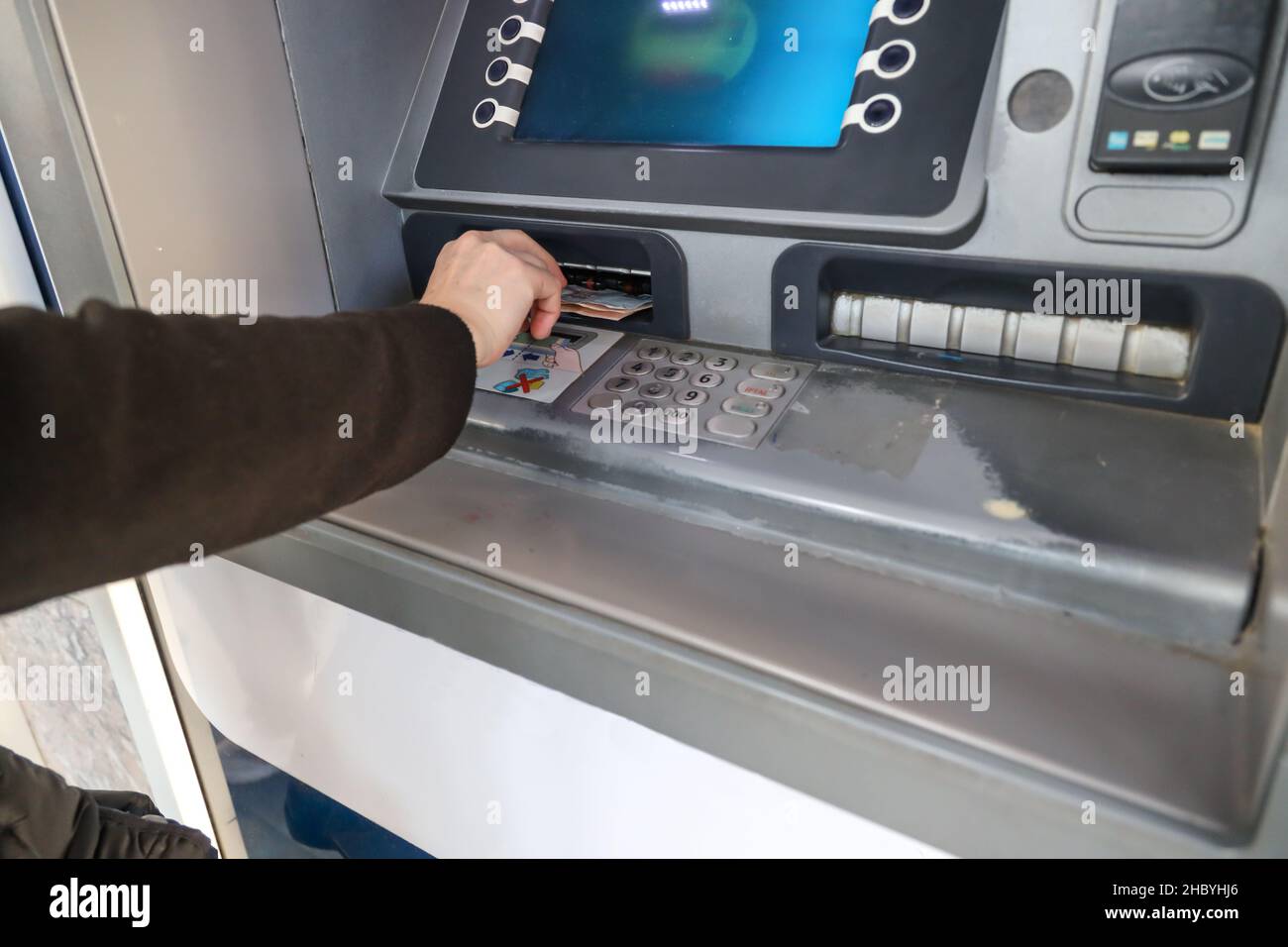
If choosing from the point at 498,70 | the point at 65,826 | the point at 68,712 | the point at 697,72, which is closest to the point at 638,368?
the point at 697,72

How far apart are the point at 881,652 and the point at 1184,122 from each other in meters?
0.46

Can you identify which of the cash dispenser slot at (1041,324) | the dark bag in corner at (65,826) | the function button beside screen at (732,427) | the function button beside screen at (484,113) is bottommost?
the dark bag in corner at (65,826)

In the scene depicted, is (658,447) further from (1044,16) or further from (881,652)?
(1044,16)

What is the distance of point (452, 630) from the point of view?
750 millimetres

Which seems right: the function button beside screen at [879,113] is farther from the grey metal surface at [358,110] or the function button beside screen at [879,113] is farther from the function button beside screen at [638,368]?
the grey metal surface at [358,110]

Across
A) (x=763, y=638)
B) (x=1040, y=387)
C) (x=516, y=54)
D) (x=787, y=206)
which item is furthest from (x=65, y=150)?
(x=1040, y=387)

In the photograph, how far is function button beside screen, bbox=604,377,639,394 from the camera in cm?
88

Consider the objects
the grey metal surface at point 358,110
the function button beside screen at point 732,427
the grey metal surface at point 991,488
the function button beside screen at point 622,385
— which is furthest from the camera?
the grey metal surface at point 358,110

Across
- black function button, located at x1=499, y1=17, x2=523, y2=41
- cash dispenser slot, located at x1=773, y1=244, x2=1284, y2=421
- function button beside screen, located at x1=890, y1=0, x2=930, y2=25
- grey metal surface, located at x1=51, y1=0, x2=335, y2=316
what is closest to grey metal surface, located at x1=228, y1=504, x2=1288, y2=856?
cash dispenser slot, located at x1=773, y1=244, x2=1284, y2=421

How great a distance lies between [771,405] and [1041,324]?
259 mm

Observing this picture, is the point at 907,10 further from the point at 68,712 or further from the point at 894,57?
the point at 68,712

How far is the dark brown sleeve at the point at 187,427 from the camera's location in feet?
1.78

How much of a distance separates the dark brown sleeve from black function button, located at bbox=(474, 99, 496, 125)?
0.44 m

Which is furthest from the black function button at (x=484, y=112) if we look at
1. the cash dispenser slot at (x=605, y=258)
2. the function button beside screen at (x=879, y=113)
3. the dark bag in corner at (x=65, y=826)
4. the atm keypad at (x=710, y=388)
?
the dark bag in corner at (x=65, y=826)
